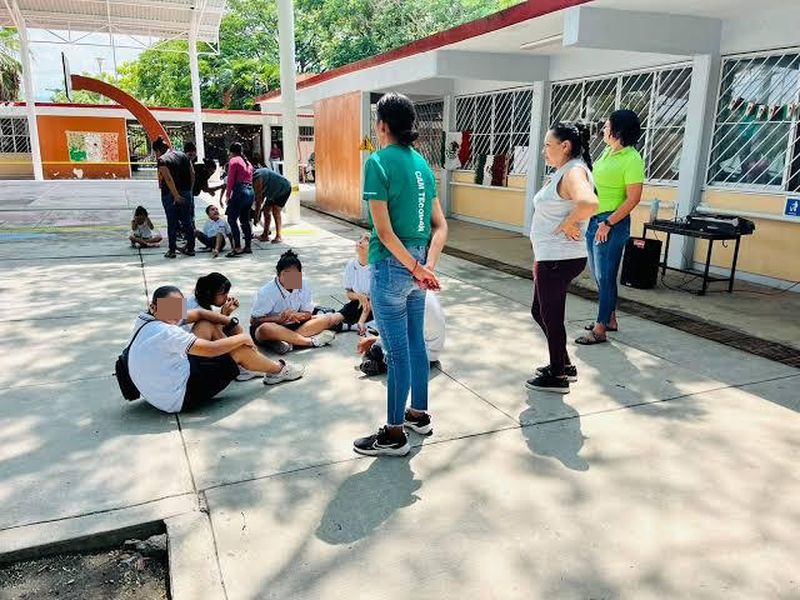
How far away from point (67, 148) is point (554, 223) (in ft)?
90.1

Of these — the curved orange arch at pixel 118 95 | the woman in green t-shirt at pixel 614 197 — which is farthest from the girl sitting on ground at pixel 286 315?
the curved orange arch at pixel 118 95

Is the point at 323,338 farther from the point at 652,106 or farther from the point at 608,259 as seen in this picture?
the point at 652,106

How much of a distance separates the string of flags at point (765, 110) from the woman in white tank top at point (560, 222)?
4.38 m

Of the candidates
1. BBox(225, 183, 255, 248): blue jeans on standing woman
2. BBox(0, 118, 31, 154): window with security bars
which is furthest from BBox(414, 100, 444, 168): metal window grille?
BBox(0, 118, 31, 154): window with security bars

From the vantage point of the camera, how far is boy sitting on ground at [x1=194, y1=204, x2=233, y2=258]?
9.05 metres

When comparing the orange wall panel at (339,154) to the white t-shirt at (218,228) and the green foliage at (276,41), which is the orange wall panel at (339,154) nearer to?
the white t-shirt at (218,228)

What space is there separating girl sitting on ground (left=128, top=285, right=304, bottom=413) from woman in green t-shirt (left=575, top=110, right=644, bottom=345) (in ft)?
9.21

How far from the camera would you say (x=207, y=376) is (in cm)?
372

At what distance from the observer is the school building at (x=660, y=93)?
692 cm

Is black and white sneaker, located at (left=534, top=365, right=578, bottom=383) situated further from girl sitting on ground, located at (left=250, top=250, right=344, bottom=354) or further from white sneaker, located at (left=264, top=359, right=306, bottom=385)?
girl sitting on ground, located at (left=250, top=250, right=344, bottom=354)

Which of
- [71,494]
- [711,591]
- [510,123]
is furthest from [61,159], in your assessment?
[711,591]

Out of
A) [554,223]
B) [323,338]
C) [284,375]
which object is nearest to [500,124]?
[323,338]

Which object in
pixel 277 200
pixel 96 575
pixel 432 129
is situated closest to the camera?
pixel 96 575

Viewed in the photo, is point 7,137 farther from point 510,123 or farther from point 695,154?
point 695,154
